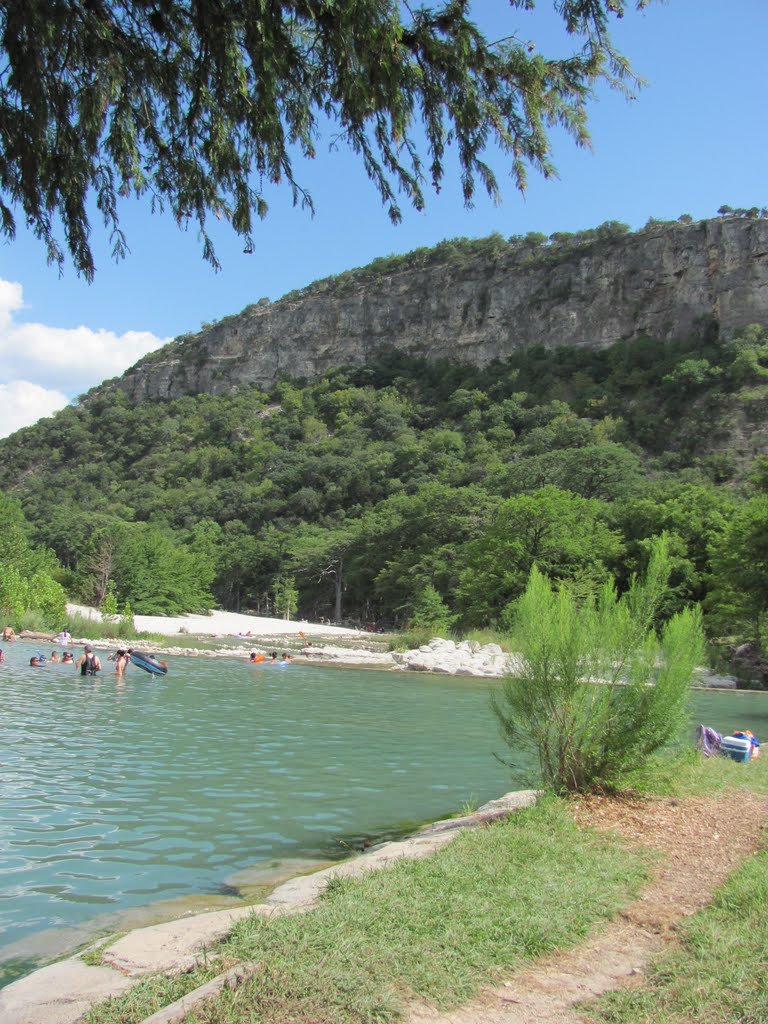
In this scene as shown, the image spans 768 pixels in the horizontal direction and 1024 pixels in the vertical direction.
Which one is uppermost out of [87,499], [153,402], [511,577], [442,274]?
[442,274]

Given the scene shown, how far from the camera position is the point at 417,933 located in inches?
154

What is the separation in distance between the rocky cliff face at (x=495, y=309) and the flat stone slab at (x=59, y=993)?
86609 millimetres

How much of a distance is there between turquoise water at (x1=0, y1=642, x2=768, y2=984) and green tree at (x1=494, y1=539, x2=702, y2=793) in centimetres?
80

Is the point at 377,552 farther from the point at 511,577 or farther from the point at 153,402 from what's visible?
the point at 153,402

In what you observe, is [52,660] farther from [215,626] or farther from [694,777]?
[215,626]

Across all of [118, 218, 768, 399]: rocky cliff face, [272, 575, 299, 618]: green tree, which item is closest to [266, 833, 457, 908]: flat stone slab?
[272, 575, 299, 618]: green tree

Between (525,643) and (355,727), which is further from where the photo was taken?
(355,727)

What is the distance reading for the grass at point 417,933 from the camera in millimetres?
3129

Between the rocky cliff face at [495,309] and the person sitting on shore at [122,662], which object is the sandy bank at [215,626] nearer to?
the person sitting on shore at [122,662]

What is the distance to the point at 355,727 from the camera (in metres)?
15.5

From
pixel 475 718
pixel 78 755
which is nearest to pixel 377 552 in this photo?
pixel 475 718

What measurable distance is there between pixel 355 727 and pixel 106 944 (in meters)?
11.4

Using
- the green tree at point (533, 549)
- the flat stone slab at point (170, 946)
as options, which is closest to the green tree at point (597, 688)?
the flat stone slab at point (170, 946)

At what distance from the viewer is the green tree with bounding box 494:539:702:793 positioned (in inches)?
290
